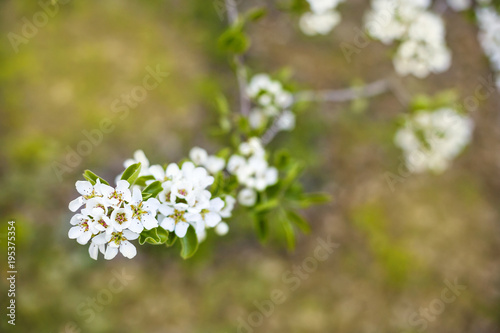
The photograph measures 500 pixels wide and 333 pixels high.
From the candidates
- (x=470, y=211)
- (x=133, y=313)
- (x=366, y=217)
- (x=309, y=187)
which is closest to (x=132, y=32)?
(x=309, y=187)

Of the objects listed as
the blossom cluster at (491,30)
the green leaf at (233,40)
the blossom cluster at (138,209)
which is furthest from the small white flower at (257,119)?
the blossom cluster at (491,30)

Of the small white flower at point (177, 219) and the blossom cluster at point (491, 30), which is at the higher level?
the small white flower at point (177, 219)

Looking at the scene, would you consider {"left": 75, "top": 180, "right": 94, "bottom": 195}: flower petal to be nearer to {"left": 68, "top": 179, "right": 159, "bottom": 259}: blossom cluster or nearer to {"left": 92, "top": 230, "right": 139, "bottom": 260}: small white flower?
{"left": 68, "top": 179, "right": 159, "bottom": 259}: blossom cluster

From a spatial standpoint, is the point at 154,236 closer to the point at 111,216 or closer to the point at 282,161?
the point at 111,216

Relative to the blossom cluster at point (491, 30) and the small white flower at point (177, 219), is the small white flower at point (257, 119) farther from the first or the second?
the blossom cluster at point (491, 30)

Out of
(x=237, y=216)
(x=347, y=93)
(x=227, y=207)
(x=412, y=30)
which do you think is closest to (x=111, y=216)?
(x=227, y=207)

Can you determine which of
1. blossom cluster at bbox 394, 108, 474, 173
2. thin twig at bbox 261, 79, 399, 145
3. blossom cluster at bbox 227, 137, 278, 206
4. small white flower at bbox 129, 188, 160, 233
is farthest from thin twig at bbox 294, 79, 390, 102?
small white flower at bbox 129, 188, 160, 233
